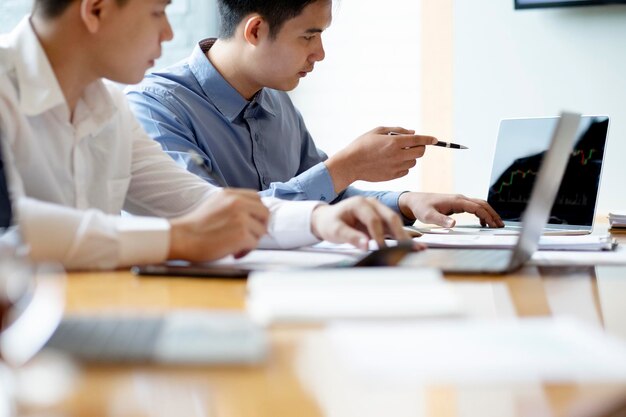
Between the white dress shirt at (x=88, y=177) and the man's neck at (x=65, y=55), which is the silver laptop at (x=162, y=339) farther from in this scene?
the man's neck at (x=65, y=55)

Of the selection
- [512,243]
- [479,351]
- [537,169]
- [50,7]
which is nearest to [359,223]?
[512,243]

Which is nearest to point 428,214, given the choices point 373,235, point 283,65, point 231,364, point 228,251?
point 283,65

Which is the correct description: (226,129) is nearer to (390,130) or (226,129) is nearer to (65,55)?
(390,130)

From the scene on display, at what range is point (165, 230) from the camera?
1089 millimetres

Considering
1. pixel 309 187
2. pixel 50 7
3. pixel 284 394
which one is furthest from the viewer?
pixel 309 187

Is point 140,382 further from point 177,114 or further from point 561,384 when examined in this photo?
point 177,114

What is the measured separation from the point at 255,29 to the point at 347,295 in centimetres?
138

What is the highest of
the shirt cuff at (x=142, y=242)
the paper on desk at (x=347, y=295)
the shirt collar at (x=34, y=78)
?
the shirt collar at (x=34, y=78)

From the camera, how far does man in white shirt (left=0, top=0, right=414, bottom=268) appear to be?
1.08 metres

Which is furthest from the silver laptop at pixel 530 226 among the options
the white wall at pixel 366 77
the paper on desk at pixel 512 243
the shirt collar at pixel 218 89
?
the white wall at pixel 366 77

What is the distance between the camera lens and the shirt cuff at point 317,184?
1808 millimetres

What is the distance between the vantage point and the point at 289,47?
2.08 metres

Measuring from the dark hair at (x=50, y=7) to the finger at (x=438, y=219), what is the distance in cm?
85

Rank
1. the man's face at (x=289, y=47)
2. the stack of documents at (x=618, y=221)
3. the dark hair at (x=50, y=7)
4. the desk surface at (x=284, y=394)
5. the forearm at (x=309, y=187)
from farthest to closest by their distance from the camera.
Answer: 1. the man's face at (x=289, y=47)
2. the stack of documents at (x=618, y=221)
3. the forearm at (x=309, y=187)
4. the dark hair at (x=50, y=7)
5. the desk surface at (x=284, y=394)
